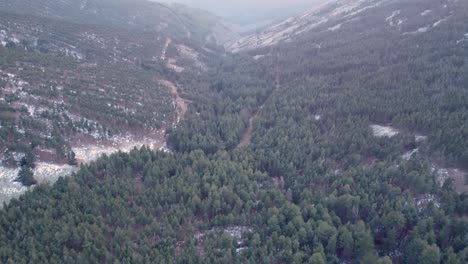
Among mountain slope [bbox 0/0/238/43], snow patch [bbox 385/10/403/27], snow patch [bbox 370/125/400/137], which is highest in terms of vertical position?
mountain slope [bbox 0/0/238/43]

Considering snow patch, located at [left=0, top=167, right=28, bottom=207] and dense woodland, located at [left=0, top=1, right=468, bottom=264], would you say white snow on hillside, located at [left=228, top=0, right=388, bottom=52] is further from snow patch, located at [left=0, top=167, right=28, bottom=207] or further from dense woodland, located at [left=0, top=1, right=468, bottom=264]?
snow patch, located at [left=0, top=167, right=28, bottom=207]

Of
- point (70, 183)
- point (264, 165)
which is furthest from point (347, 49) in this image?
point (70, 183)

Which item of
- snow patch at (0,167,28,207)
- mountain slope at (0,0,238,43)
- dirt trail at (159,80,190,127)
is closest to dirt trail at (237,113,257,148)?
dirt trail at (159,80,190,127)

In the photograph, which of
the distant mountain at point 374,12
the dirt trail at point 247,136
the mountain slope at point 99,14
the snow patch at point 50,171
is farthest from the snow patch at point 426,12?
the snow patch at point 50,171

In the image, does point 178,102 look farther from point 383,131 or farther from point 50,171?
point 383,131

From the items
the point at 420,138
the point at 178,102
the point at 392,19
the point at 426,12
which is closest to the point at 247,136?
the point at 178,102

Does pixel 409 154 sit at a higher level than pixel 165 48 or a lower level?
lower

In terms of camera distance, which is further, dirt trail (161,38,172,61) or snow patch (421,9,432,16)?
dirt trail (161,38,172,61)

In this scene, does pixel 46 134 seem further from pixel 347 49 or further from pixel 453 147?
pixel 347 49
